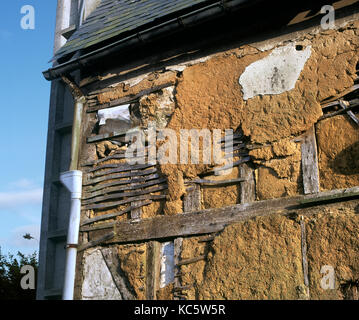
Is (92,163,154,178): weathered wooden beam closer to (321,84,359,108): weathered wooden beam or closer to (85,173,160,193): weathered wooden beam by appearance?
(85,173,160,193): weathered wooden beam

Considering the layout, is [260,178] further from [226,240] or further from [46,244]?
[46,244]

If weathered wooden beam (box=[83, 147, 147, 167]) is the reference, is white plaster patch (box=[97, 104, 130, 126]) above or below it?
above

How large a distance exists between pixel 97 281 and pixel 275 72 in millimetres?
3725

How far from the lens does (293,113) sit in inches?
237

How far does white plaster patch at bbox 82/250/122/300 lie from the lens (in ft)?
22.3

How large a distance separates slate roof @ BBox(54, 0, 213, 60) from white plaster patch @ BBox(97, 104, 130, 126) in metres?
1.10

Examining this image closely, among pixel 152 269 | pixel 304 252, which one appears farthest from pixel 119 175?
pixel 304 252

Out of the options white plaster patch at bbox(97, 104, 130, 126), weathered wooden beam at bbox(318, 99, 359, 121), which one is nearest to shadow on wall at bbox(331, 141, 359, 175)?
weathered wooden beam at bbox(318, 99, 359, 121)

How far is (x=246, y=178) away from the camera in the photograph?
619 centimetres

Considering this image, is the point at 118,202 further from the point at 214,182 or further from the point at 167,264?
the point at 214,182

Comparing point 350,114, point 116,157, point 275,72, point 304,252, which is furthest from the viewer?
point 116,157

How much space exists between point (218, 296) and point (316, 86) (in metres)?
2.76

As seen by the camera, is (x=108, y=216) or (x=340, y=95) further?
(x=108, y=216)

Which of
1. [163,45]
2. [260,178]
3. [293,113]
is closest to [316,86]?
[293,113]
